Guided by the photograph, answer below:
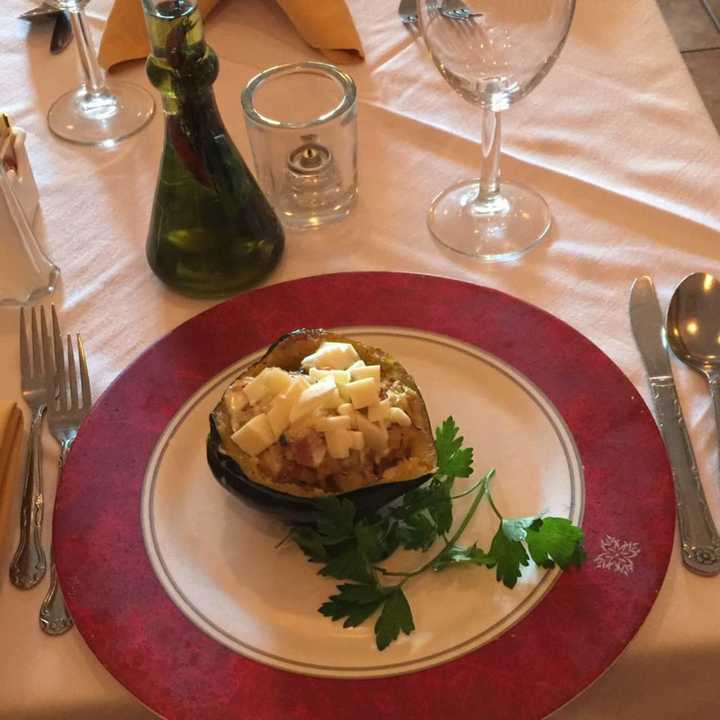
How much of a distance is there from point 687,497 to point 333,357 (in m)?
0.23

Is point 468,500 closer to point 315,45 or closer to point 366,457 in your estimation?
point 366,457

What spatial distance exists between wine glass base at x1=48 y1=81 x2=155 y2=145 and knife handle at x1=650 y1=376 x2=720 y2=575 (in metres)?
0.57

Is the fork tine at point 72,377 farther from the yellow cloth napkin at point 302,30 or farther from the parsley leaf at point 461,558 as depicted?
the yellow cloth napkin at point 302,30

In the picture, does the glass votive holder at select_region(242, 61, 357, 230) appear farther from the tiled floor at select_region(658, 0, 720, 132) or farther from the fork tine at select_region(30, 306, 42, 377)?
the tiled floor at select_region(658, 0, 720, 132)

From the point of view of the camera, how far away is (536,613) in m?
0.51

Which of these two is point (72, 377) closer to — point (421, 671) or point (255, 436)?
point (255, 436)

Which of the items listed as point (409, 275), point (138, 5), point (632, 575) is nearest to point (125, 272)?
point (409, 275)

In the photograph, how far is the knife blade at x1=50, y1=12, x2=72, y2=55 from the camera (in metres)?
1.03

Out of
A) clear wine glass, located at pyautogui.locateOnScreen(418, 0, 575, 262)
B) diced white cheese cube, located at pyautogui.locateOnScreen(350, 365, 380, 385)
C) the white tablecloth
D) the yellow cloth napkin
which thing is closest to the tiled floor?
the white tablecloth

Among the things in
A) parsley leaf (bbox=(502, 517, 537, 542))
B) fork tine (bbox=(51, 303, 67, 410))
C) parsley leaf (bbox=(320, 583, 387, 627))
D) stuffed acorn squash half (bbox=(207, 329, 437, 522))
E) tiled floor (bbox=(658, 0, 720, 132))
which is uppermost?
stuffed acorn squash half (bbox=(207, 329, 437, 522))

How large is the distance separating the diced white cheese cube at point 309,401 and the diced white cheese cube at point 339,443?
0.06 ft

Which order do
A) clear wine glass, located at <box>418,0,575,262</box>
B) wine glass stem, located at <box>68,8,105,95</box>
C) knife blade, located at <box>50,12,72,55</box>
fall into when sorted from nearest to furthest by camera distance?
clear wine glass, located at <box>418,0,575,262</box>, wine glass stem, located at <box>68,8,105,95</box>, knife blade, located at <box>50,12,72,55</box>

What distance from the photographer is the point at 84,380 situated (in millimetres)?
682

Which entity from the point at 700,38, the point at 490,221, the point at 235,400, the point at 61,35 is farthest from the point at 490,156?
the point at 700,38
